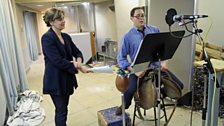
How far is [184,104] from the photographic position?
2875mm

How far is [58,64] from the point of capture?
1.76 m

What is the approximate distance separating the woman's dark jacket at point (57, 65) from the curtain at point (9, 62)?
105cm

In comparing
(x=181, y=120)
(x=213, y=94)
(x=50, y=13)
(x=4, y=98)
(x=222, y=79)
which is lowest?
(x=181, y=120)

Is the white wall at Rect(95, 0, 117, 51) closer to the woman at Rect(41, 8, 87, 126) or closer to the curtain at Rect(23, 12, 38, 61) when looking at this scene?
the curtain at Rect(23, 12, 38, 61)

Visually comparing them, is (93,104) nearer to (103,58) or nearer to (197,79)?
(197,79)

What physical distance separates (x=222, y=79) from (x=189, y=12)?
1012 millimetres

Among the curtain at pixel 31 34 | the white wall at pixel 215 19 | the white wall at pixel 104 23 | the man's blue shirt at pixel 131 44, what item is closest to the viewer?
the man's blue shirt at pixel 131 44

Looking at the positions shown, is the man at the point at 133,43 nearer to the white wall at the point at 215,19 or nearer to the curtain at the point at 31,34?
the white wall at the point at 215,19

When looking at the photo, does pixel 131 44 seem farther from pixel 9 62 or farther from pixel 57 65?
pixel 9 62

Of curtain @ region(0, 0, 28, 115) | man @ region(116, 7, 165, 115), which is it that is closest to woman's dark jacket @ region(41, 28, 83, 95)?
man @ region(116, 7, 165, 115)

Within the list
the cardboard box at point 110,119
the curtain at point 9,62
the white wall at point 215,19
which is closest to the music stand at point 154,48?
the cardboard box at point 110,119

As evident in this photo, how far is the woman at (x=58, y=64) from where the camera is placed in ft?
5.78

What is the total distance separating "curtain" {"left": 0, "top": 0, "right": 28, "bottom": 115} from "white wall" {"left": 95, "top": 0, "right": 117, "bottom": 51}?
3.01 meters

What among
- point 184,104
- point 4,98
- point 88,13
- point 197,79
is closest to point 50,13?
point 4,98
